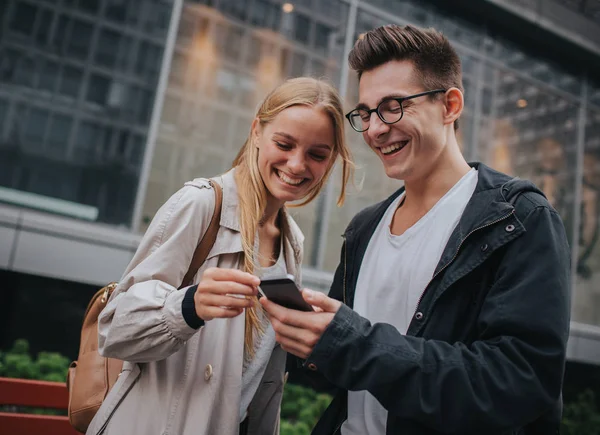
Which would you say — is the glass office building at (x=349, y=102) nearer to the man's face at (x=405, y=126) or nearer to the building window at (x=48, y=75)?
the building window at (x=48, y=75)

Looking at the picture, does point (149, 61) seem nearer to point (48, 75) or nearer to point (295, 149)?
point (48, 75)

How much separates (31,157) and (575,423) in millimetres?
8688

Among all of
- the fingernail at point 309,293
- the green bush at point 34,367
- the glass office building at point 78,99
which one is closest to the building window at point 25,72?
the glass office building at point 78,99

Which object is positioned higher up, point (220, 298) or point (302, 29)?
point (302, 29)

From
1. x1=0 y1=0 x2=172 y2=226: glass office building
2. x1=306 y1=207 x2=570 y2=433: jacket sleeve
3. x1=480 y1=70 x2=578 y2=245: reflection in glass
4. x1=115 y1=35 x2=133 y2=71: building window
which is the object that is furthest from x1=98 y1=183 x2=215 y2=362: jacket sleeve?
x1=480 y1=70 x2=578 y2=245: reflection in glass

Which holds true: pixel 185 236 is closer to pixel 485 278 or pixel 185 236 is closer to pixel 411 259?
pixel 411 259

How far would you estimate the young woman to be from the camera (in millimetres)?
1913

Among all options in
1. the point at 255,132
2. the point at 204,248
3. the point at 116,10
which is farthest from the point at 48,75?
the point at 204,248

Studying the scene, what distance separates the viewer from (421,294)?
1.97 metres

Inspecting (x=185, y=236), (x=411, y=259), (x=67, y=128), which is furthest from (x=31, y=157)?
(x=411, y=259)

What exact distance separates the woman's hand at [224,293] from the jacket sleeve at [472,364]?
309 millimetres

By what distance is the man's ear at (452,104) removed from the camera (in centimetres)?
225

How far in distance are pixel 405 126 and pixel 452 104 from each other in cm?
28

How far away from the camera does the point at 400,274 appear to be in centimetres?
212
